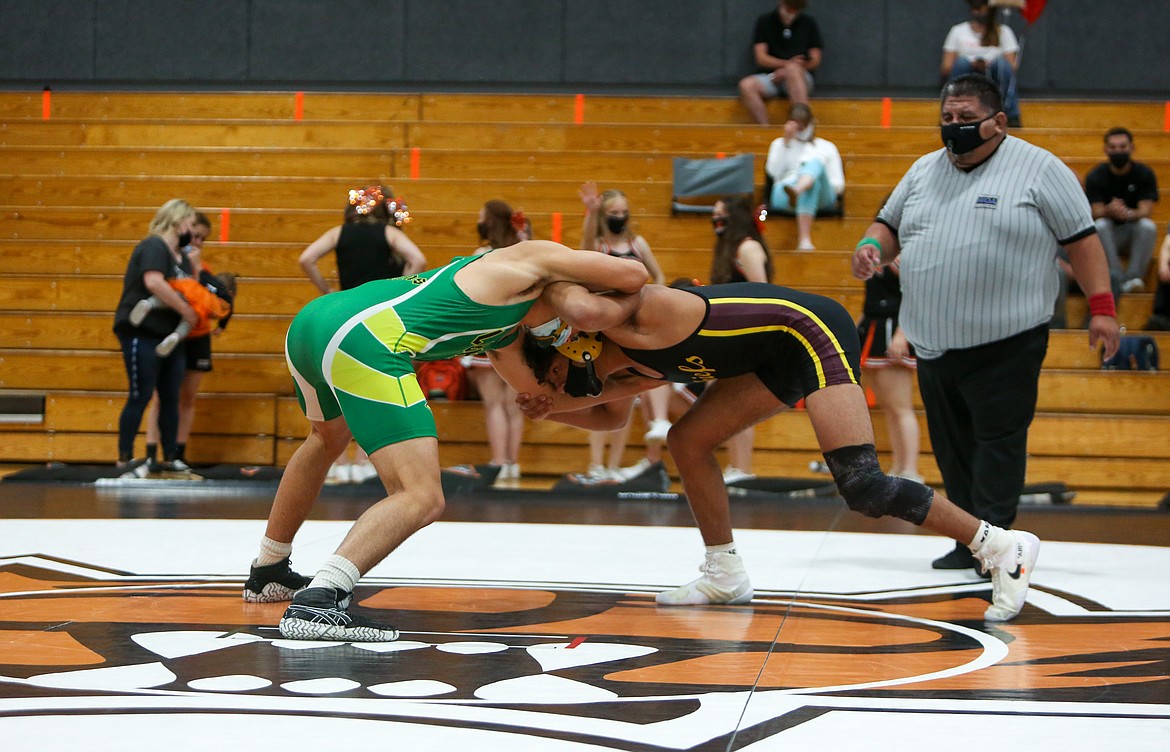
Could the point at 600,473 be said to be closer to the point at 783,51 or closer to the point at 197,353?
the point at 197,353

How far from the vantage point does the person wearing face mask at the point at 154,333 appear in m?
6.79

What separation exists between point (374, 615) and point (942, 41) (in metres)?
9.76

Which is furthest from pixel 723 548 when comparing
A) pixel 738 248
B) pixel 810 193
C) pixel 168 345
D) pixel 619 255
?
pixel 810 193

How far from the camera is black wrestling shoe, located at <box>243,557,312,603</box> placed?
329cm

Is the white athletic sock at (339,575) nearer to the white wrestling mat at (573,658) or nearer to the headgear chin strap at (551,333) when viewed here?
the white wrestling mat at (573,658)

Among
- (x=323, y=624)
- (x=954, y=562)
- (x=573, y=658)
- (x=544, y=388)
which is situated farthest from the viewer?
(x=954, y=562)

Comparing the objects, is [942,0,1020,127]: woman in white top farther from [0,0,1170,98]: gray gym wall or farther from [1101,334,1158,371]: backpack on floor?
[1101,334,1158,371]: backpack on floor

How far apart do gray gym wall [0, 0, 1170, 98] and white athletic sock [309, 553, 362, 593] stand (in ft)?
30.7

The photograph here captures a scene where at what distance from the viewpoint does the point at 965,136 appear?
3791 mm

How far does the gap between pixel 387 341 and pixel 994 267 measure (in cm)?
185

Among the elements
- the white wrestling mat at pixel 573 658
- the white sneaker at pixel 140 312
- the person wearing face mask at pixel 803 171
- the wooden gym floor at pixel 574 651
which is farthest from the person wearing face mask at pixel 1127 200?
the white sneaker at pixel 140 312

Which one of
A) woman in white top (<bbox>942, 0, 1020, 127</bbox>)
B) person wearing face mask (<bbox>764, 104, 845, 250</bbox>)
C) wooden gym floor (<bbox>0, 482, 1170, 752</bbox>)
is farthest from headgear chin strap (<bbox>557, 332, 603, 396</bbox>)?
woman in white top (<bbox>942, 0, 1020, 127</bbox>)

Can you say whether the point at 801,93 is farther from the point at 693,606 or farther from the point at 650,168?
the point at 693,606

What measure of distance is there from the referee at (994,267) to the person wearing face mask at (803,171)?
4770 mm
